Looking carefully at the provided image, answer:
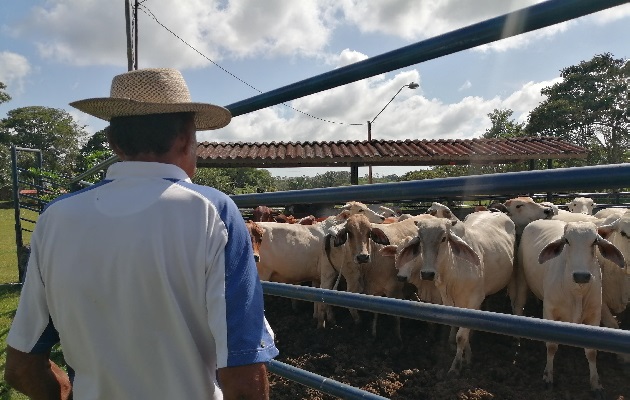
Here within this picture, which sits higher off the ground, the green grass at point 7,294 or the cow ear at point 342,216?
the cow ear at point 342,216

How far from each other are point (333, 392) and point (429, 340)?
16.1 feet

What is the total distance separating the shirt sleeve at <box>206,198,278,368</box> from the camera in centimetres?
123

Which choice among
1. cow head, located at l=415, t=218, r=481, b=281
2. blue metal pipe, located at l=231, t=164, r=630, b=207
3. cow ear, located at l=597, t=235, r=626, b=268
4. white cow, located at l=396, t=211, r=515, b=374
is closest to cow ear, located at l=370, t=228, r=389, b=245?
white cow, located at l=396, t=211, r=515, b=374

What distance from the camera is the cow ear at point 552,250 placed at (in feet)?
14.7

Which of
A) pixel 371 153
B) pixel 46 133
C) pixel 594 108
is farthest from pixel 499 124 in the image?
pixel 46 133

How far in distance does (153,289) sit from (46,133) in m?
65.6

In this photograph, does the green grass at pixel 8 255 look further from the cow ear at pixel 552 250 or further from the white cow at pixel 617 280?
the white cow at pixel 617 280

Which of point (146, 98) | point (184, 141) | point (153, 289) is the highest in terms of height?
point (146, 98)

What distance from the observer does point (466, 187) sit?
128cm

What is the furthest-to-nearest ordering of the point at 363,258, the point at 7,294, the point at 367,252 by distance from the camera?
the point at 7,294 < the point at 367,252 < the point at 363,258

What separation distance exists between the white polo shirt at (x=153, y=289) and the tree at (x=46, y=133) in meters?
60.7

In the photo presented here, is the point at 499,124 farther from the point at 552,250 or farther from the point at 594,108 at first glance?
the point at 552,250

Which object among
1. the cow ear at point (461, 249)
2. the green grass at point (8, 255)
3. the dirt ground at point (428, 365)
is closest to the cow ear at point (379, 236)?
A: the dirt ground at point (428, 365)

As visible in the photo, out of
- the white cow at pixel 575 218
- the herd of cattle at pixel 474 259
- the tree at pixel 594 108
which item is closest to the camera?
the herd of cattle at pixel 474 259
